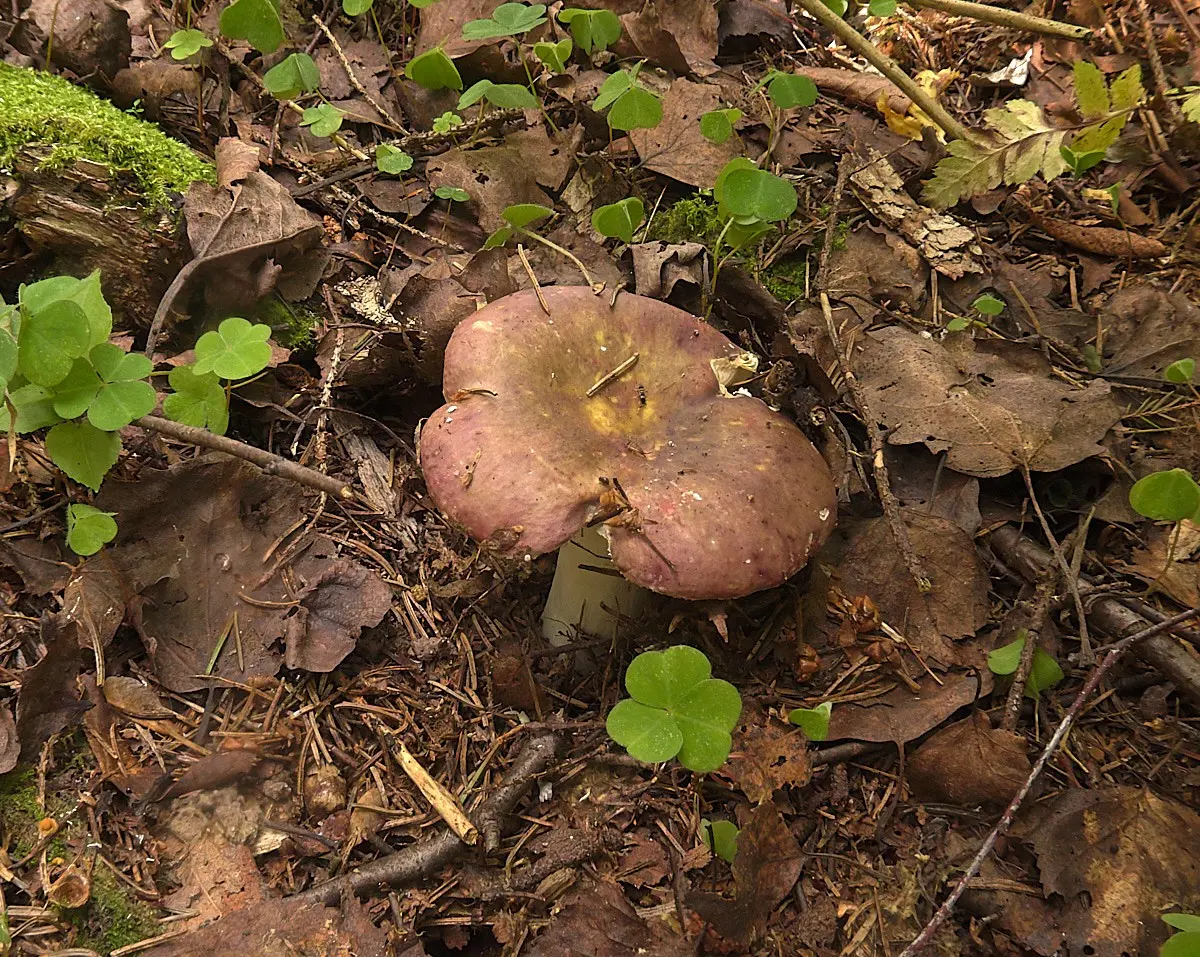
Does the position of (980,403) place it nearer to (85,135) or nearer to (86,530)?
(86,530)

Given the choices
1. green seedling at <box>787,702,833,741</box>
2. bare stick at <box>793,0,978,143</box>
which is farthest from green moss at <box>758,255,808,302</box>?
green seedling at <box>787,702,833,741</box>

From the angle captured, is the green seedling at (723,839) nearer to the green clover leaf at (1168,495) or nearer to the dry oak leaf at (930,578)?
the dry oak leaf at (930,578)

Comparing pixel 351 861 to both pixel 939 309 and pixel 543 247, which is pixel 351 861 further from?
pixel 939 309

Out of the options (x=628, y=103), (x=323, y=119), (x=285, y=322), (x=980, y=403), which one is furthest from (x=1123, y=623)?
(x=323, y=119)

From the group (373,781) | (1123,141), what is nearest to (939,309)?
(1123,141)

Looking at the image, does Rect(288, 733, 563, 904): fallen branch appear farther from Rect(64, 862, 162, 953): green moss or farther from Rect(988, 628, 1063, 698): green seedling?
Rect(988, 628, 1063, 698): green seedling

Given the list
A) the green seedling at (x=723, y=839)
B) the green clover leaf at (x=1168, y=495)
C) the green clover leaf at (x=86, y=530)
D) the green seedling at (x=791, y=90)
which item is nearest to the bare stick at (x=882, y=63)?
the green seedling at (x=791, y=90)
